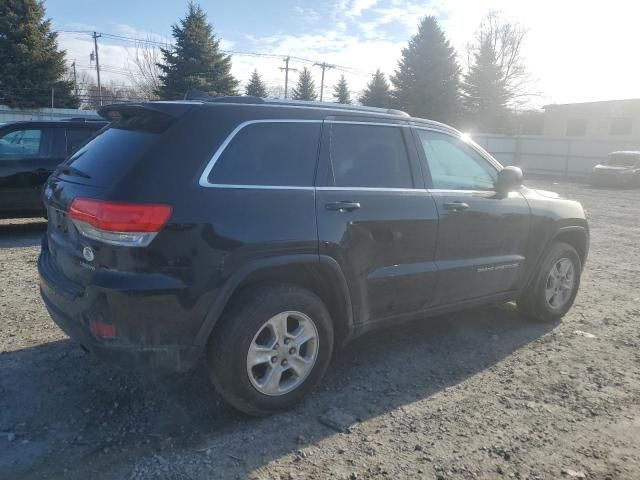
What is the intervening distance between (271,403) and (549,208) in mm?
3198

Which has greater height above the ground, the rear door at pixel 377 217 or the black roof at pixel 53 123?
the black roof at pixel 53 123

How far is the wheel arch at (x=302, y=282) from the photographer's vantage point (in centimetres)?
291

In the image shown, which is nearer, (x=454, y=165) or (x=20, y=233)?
(x=454, y=165)

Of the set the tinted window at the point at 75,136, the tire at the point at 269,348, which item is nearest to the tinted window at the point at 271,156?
the tire at the point at 269,348

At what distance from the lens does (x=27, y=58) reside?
30984mm

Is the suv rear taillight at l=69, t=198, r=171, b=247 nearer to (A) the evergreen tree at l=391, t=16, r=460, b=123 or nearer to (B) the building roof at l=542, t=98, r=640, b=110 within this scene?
(A) the evergreen tree at l=391, t=16, r=460, b=123

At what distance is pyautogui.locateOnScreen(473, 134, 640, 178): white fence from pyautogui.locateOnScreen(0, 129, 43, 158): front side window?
28.0m

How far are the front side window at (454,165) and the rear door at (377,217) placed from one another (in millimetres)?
203

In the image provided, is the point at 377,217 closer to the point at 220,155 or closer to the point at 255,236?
the point at 255,236

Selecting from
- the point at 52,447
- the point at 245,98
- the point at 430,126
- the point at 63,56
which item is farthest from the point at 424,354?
the point at 63,56

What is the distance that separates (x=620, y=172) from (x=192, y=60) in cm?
2326

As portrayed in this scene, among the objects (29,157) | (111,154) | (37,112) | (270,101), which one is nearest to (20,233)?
(29,157)

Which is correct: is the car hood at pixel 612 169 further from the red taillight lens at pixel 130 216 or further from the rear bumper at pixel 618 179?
the red taillight lens at pixel 130 216

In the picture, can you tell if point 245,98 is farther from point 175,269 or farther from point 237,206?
point 175,269
